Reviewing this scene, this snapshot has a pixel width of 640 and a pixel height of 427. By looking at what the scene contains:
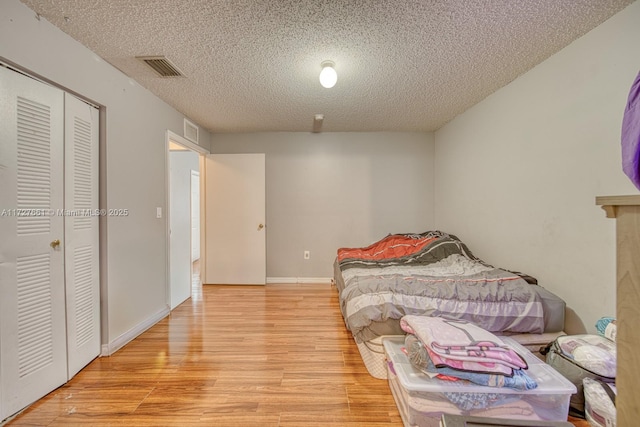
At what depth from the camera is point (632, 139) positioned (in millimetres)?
548

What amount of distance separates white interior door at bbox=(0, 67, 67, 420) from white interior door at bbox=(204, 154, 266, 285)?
220cm

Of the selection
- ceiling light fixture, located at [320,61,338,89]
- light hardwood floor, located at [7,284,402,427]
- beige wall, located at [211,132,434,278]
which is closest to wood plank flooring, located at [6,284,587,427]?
light hardwood floor, located at [7,284,402,427]

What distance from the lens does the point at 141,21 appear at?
1597mm

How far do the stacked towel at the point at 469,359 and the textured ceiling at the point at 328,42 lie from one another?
1795mm

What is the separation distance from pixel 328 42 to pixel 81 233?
2166 millimetres

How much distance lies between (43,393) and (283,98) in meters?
2.86

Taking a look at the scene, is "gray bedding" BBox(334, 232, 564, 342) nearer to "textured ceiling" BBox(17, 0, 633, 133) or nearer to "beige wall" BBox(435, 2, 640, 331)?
"beige wall" BBox(435, 2, 640, 331)

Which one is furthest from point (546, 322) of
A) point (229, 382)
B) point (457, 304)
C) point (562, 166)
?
point (229, 382)

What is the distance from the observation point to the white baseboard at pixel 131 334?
2045mm

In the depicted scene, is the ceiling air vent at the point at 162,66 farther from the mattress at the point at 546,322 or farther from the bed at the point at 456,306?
the mattress at the point at 546,322

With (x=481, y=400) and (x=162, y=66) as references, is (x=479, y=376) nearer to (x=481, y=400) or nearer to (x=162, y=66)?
(x=481, y=400)

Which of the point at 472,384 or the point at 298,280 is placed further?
the point at 298,280

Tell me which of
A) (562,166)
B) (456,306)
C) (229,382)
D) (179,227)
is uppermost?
(562,166)

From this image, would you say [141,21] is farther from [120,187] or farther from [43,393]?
[43,393]
